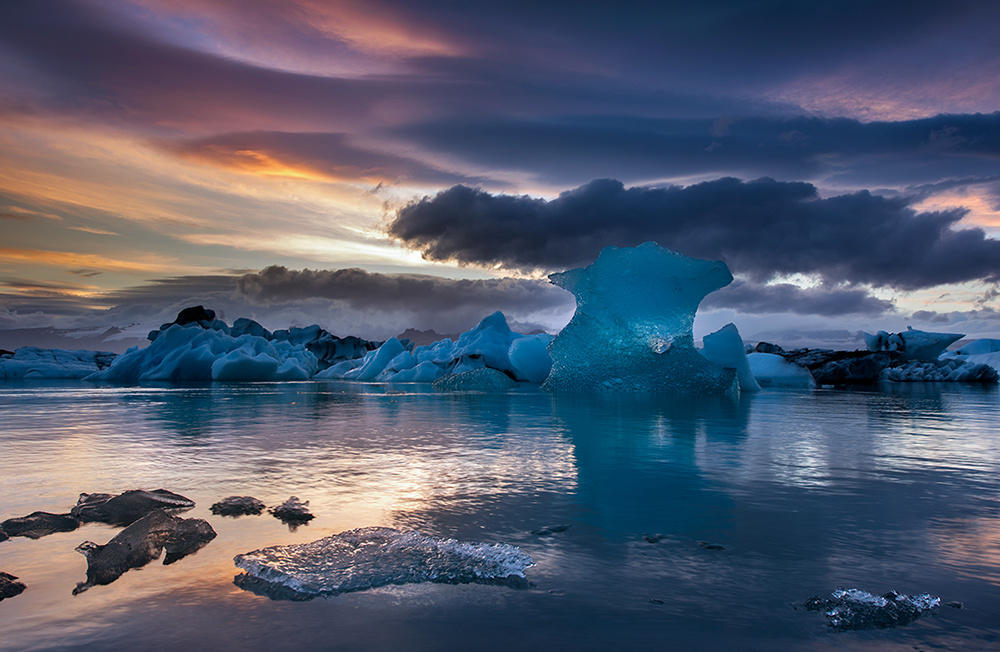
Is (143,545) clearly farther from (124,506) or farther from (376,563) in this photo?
(376,563)

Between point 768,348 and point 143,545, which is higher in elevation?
point 768,348

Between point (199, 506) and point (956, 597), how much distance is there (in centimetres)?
437

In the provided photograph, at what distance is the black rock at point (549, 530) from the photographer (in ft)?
12.1

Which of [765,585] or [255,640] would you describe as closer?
[255,640]

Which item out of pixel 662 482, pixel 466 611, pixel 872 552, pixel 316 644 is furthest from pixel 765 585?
pixel 662 482

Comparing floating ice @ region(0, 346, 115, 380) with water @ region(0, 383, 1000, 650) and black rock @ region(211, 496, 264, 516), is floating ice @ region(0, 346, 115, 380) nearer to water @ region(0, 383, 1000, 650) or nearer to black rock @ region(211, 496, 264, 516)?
water @ region(0, 383, 1000, 650)

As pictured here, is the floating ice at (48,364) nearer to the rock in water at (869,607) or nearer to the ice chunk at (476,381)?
the ice chunk at (476,381)

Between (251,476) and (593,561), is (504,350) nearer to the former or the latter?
(251,476)

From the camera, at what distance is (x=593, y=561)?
10.4ft

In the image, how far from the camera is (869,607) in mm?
2557

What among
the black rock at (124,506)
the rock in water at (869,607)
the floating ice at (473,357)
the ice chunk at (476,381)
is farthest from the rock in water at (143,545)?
the floating ice at (473,357)

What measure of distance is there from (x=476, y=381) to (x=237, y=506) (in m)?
22.3

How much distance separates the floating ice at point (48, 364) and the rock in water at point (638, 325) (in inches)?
1500

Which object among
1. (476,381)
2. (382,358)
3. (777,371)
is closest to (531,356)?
(476,381)
